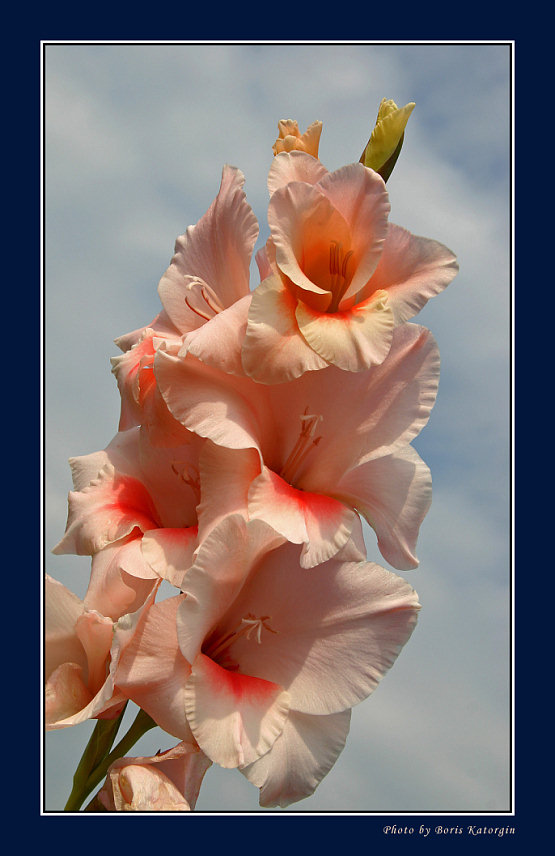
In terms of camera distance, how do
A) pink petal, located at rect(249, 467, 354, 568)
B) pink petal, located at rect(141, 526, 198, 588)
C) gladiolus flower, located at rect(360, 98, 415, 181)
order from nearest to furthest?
1. pink petal, located at rect(249, 467, 354, 568)
2. pink petal, located at rect(141, 526, 198, 588)
3. gladiolus flower, located at rect(360, 98, 415, 181)

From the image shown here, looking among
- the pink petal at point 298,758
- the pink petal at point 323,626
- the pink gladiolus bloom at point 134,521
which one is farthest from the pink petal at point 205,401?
the pink petal at point 298,758

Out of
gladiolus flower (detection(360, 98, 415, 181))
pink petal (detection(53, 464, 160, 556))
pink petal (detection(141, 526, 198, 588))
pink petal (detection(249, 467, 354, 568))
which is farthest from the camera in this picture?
gladiolus flower (detection(360, 98, 415, 181))

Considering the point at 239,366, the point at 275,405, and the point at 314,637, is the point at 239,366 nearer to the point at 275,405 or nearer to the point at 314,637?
the point at 275,405

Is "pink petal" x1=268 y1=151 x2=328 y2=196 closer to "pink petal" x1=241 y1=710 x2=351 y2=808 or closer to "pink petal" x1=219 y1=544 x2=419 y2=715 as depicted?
"pink petal" x1=219 y1=544 x2=419 y2=715

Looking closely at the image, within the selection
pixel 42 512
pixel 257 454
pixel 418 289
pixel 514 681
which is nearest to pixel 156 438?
pixel 257 454

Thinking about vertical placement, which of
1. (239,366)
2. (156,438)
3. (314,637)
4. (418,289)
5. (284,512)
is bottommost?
(314,637)

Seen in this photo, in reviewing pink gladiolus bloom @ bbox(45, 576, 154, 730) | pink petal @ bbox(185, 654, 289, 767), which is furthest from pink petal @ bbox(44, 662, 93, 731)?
pink petal @ bbox(185, 654, 289, 767)
